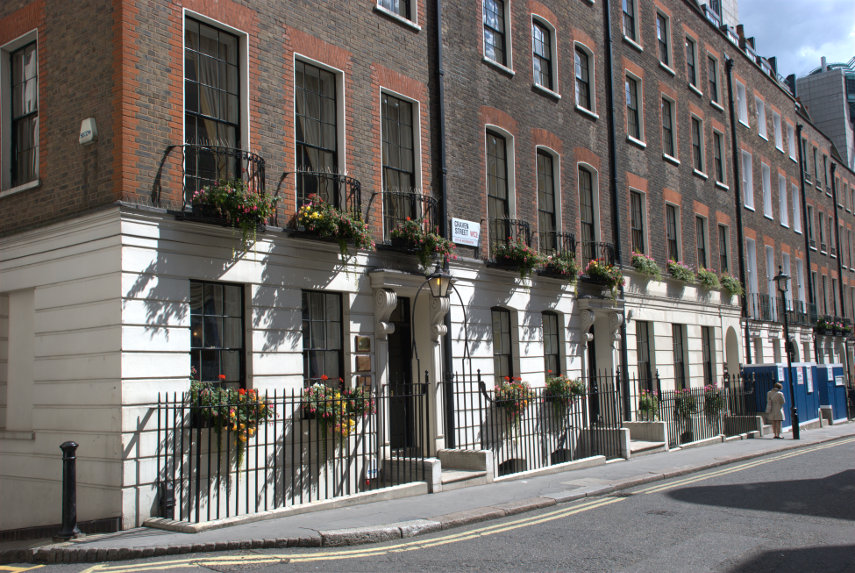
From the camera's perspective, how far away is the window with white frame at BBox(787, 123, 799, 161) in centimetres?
3531

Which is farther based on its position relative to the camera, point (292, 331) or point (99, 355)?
point (292, 331)

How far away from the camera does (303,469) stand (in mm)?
11273

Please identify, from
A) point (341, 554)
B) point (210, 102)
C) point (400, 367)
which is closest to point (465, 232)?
point (400, 367)

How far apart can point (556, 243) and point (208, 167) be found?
9.72 meters

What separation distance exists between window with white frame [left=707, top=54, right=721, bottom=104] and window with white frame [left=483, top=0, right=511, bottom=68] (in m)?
13.4

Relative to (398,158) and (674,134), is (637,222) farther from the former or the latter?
(398,158)

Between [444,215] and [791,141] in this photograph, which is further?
[791,141]

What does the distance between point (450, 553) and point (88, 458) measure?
15.8 feet

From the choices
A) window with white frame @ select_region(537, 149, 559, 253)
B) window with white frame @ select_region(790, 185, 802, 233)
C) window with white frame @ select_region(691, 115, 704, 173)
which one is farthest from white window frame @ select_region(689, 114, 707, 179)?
window with white frame @ select_region(790, 185, 802, 233)

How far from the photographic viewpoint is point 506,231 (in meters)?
16.6

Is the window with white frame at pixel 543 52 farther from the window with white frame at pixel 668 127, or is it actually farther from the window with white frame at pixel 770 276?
the window with white frame at pixel 770 276

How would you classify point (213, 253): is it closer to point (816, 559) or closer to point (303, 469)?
point (303, 469)

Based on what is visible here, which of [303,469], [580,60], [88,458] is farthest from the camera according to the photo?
[580,60]

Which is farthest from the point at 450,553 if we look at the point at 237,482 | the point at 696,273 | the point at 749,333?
the point at 749,333
